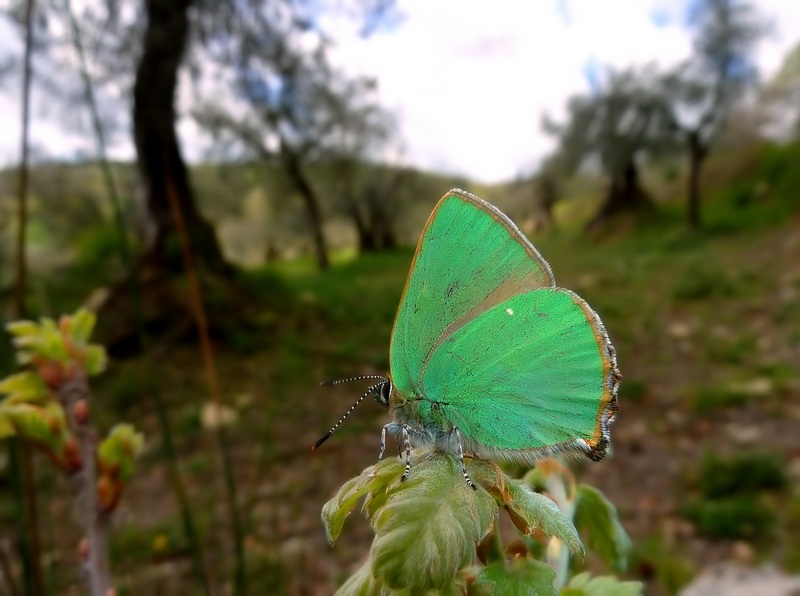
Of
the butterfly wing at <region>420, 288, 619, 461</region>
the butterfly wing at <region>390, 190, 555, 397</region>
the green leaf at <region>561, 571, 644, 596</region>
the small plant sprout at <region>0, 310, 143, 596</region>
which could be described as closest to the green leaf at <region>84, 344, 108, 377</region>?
the small plant sprout at <region>0, 310, 143, 596</region>

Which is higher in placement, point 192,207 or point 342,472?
point 192,207

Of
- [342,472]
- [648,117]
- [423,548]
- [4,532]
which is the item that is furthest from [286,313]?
[648,117]

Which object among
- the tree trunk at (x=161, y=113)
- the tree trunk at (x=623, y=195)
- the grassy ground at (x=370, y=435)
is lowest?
the grassy ground at (x=370, y=435)

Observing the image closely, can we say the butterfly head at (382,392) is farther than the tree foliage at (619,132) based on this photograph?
No

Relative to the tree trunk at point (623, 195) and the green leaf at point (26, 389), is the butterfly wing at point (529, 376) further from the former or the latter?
the tree trunk at point (623, 195)

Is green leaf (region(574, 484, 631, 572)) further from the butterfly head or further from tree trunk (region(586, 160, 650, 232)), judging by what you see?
tree trunk (region(586, 160, 650, 232))

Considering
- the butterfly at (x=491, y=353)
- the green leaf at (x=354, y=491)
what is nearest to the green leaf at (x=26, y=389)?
the butterfly at (x=491, y=353)

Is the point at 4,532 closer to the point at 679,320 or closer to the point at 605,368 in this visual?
the point at 605,368
